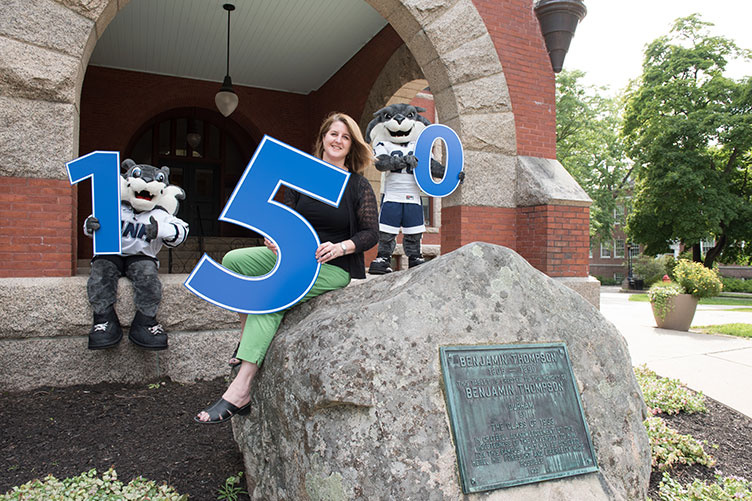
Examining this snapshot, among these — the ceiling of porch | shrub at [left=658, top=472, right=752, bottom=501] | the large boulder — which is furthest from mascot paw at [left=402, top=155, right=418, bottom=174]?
the ceiling of porch

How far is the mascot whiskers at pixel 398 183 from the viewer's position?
5598 mm

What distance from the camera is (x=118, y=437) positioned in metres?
3.26

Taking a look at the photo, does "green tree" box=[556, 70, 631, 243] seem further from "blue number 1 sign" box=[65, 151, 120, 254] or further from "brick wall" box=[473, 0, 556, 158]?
"blue number 1 sign" box=[65, 151, 120, 254]

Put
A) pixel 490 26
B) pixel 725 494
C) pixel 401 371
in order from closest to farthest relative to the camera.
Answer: pixel 401 371 < pixel 725 494 < pixel 490 26

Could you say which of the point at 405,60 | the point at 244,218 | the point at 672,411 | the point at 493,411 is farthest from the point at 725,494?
the point at 405,60

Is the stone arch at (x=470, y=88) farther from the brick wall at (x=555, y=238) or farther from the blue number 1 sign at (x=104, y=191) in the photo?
the blue number 1 sign at (x=104, y=191)

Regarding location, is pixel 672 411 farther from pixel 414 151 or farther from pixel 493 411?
pixel 414 151

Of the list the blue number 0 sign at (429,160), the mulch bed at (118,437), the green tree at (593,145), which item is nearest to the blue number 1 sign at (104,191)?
the mulch bed at (118,437)

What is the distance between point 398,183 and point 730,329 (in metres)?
7.49

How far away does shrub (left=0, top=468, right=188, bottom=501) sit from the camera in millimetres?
2496

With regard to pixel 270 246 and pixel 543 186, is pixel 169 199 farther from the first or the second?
pixel 543 186

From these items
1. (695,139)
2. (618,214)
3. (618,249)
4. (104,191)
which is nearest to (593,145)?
(695,139)

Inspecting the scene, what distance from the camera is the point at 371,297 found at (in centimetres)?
258

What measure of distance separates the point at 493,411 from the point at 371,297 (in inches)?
31.7
